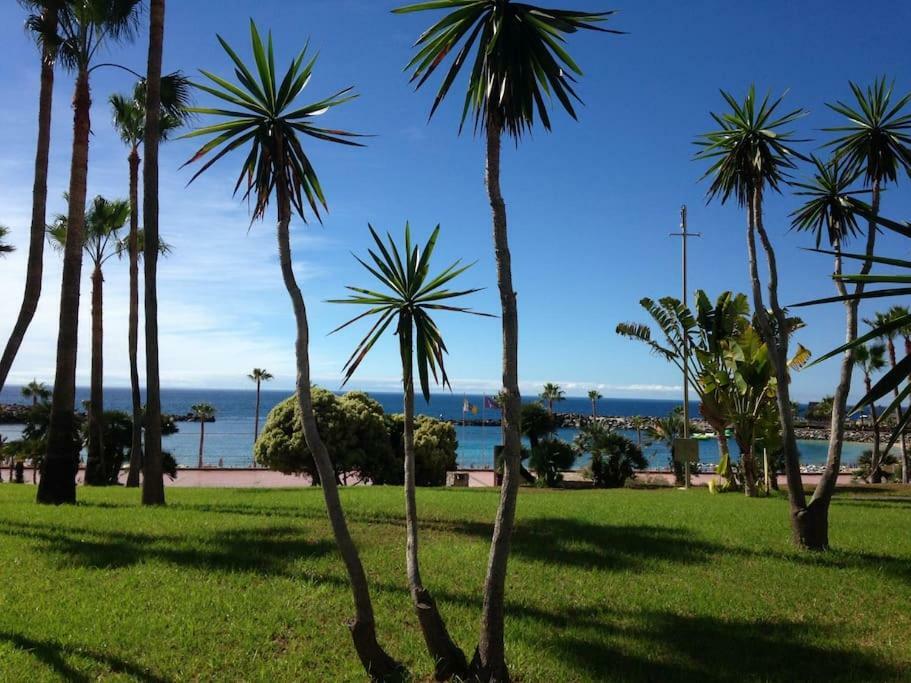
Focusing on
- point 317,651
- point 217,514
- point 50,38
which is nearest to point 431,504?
point 217,514

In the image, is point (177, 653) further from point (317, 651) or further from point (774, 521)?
point (774, 521)

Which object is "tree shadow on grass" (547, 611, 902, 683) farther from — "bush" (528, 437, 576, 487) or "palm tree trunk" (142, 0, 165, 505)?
"bush" (528, 437, 576, 487)

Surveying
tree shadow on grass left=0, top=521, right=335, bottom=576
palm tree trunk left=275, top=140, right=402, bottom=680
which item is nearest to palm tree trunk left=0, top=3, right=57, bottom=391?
tree shadow on grass left=0, top=521, right=335, bottom=576

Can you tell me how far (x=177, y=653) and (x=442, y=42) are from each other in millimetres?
6201

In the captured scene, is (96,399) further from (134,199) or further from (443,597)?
(443,597)

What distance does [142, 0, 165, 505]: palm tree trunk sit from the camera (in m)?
15.4

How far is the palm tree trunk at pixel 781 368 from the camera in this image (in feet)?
38.7

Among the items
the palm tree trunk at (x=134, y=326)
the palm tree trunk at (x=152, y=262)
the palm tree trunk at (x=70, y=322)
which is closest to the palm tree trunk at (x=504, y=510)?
the palm tree trunk at (x=152, y=262)

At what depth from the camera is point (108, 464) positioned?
87.8 ft

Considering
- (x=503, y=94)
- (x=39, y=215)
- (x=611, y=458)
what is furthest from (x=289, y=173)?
(x=611, y=458)

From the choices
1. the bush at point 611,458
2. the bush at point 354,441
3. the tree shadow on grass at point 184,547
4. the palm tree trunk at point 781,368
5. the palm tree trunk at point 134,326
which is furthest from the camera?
the bush at point 611,458

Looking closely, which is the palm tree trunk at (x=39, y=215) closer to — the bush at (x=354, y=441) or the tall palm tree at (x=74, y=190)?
the tall palm tree at (x=74, y=190)

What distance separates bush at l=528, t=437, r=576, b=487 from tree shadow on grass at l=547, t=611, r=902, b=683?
21251 millimetres

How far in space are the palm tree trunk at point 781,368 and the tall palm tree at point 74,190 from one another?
1510cm
